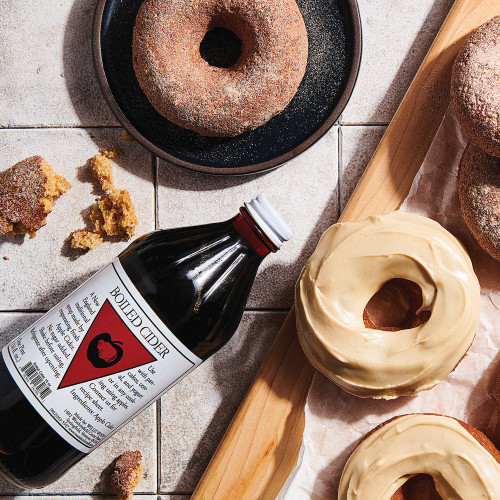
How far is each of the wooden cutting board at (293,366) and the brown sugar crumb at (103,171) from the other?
0.38 meters

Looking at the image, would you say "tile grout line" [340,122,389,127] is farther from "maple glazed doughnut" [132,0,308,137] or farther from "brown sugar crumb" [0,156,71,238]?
"brown sugar crumb" [0,156,71,238]

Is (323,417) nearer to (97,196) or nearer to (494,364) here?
(494,364)

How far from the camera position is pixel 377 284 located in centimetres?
80

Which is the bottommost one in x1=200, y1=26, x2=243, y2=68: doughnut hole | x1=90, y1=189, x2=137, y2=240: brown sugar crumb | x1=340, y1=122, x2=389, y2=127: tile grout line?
x1=90, y1=189, x2=137, y2=240: brown sugar crumb

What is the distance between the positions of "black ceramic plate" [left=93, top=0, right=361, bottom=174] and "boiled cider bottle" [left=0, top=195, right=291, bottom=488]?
0.16 metres

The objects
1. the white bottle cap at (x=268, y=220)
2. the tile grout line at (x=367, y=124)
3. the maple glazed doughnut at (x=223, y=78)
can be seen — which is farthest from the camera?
the tile grout line at (x=367, y=124)

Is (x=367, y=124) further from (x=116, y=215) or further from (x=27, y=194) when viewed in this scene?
(x=27, y=194)

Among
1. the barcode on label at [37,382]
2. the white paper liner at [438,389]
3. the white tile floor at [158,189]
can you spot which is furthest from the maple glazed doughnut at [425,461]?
the barcode on label at [37,382]

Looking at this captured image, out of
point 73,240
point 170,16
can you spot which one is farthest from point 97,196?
point 170,16

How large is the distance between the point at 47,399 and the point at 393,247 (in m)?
0.53

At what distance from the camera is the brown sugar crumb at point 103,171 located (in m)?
0.91

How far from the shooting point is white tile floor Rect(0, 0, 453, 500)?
933 mm

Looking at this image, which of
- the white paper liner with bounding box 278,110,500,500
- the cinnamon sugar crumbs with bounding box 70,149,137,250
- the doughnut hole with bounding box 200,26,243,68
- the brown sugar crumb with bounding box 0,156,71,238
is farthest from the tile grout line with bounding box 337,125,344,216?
the brown sugar crumb with bounding box 0,156,71,238

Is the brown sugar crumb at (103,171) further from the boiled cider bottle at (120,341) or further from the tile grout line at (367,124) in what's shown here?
the tile grout line at (367,124)
